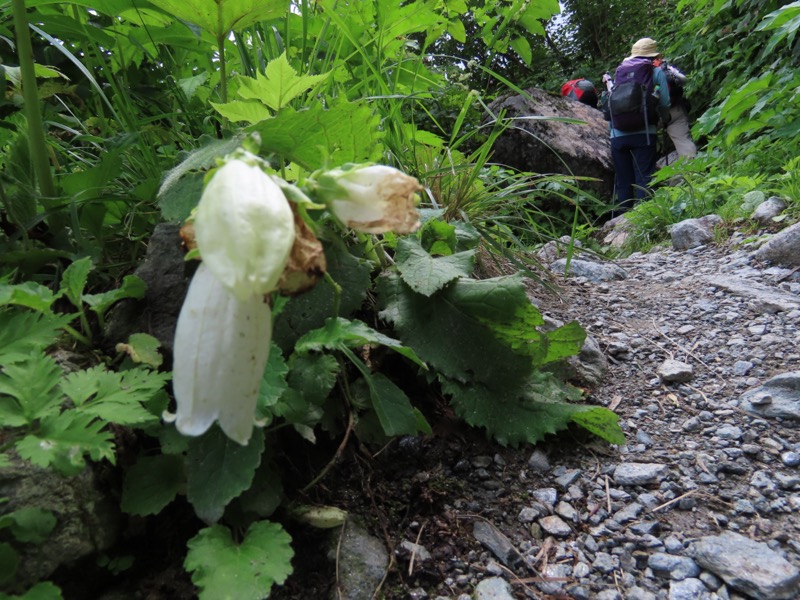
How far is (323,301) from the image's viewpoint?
1139 mm

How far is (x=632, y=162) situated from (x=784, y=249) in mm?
4578

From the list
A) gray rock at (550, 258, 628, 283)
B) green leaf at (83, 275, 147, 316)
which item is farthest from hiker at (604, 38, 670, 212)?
green leaf at (83, 275, 147, 316)

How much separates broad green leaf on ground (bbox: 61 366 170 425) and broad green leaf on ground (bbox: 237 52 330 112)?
669mm

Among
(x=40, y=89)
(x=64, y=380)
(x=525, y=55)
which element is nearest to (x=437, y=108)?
(x=525, y=55)

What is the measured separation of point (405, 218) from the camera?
0.67m

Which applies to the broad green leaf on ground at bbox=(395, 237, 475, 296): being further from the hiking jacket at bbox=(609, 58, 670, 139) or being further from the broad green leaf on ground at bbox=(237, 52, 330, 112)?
the hiking jacket at bbox=(609, 58, 670, 139)

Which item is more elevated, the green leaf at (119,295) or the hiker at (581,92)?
the hiker at (581,92)

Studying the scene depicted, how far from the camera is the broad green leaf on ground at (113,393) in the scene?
768mm

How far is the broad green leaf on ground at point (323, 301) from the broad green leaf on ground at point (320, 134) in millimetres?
192

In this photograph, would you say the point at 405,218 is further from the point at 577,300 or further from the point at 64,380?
the point at 577,300

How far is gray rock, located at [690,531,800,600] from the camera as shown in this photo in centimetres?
90

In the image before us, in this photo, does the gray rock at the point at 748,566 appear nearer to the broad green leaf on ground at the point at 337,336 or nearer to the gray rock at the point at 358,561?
the gray rock at the point at 358,561

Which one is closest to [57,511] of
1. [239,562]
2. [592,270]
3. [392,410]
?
[239,562]

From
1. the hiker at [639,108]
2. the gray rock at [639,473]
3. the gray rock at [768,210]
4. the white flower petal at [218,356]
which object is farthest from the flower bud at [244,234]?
the hiker at [639,108]
